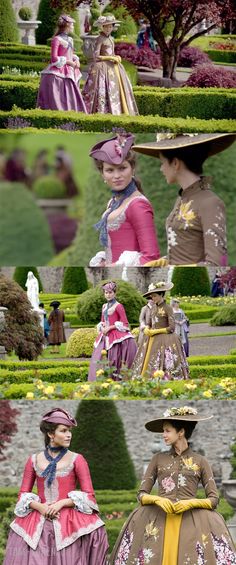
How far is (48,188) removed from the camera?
2381 cm

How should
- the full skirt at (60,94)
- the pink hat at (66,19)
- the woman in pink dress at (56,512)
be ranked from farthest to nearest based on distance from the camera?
the full skirt at (60,94) < the pink hat at (66,19) < the woman in pink dress at (56,512)

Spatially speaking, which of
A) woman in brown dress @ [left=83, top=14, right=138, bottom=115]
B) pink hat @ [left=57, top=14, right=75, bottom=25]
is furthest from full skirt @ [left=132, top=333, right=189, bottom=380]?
woman in brown dress @ [left=83, top=14, right=138, bottom=115]

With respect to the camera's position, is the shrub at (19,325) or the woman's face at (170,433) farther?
the shrub at (19,325)

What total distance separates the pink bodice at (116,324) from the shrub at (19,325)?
2.15 metres

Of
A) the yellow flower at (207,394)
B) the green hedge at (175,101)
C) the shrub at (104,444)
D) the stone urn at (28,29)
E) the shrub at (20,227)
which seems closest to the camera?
the yellow flower at (207,394)

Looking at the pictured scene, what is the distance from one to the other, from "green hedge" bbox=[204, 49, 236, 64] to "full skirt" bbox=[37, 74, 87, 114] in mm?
17499

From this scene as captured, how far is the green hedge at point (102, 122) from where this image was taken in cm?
3048

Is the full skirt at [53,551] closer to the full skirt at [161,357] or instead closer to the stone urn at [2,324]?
the full skirt at [161,357]

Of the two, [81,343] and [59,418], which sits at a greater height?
[59,418]

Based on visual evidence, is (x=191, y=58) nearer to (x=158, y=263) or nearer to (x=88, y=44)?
(x=88, y=44)

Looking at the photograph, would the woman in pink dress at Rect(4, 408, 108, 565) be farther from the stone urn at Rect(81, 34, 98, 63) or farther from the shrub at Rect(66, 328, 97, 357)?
the stone urn at Rect(81, 34, 98, 63)

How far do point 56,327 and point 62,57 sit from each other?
468cm

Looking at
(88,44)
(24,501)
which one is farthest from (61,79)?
(24,501)

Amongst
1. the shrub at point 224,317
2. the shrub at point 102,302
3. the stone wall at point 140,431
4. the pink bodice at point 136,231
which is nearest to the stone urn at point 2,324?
A: the shrub at point 102,302
